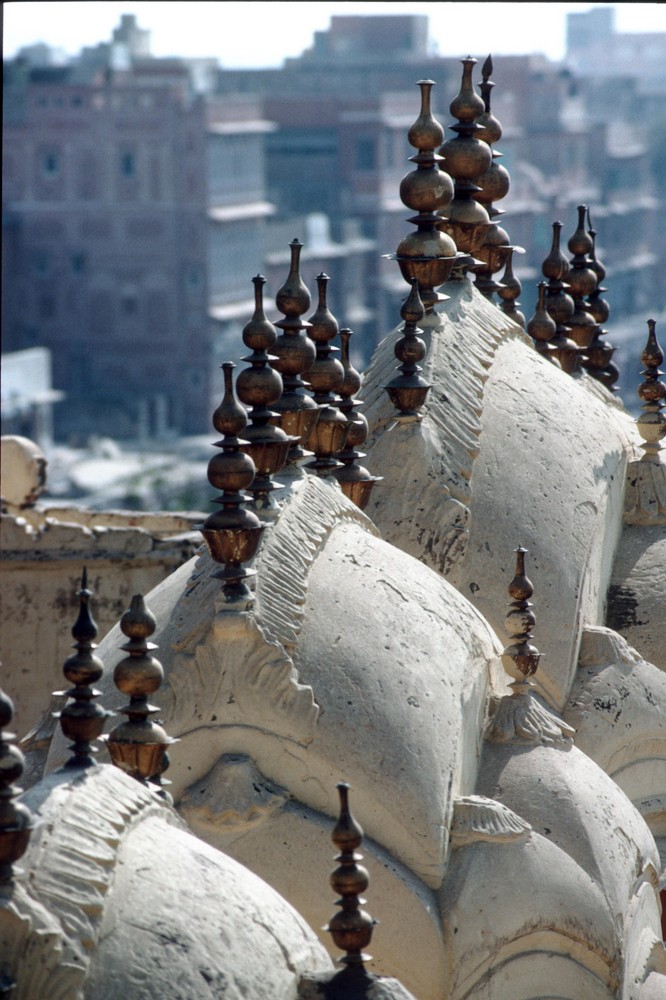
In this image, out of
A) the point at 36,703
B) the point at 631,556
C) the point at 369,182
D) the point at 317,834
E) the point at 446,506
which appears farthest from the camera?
the point at 369,182

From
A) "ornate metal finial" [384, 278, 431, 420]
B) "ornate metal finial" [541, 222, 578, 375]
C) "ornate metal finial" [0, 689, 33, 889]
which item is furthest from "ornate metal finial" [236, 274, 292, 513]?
"ornate metal finial" [541, 222, 578, 375]

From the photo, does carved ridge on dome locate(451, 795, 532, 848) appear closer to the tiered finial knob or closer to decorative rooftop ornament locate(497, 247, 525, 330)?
the tiered finial knob

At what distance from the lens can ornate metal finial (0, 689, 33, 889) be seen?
430cm

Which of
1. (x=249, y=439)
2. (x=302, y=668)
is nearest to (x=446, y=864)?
(x=302, y=668)

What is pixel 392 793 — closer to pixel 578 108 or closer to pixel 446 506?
pixel 446 506

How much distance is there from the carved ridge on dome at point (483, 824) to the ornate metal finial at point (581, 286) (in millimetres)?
4296

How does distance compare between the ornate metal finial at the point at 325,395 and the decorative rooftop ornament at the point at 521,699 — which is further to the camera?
the ornate metal finial at the point at 325,395

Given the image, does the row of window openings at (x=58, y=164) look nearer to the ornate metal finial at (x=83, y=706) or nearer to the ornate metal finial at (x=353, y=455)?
the ornate metal finial at (x=353, y=455)

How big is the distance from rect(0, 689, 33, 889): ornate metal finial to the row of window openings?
5849 centimetres

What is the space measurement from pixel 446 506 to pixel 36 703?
5.33 metres

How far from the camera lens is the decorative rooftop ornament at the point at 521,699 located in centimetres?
657

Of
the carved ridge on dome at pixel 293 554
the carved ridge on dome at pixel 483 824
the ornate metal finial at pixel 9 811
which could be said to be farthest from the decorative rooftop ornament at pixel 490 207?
the ornate metal finial at pixel 9 811

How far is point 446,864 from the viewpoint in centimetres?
605

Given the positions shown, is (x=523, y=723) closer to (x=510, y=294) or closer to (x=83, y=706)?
(x=83, y=706)
